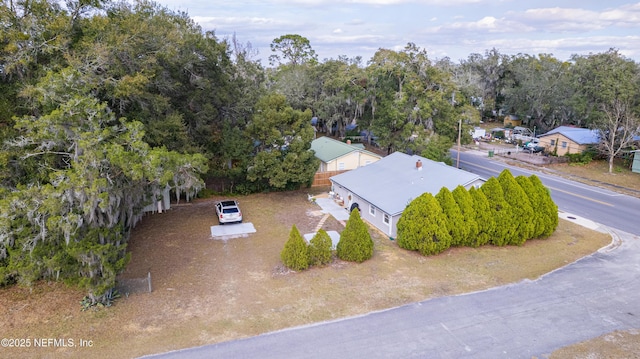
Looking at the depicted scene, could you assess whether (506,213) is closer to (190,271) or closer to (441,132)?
(190,271)

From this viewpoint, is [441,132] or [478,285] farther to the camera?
[441,132]

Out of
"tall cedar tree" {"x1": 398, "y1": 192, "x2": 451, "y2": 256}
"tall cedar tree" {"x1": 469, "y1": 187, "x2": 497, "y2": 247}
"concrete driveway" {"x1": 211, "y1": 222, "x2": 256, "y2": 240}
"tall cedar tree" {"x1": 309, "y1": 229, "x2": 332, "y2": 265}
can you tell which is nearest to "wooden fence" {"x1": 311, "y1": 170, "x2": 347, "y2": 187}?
"concrete driveway" {"x1": 211, "y1": 222, "x2": 256, "y2": 240}

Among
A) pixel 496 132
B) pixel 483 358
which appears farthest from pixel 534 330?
pixel 496 132

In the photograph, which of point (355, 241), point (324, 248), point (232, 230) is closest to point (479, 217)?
point (355, 241)

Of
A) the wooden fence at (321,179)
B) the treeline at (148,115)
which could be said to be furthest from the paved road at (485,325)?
the wooden fence at (321,179)

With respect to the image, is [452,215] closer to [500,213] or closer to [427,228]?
[427,228]
